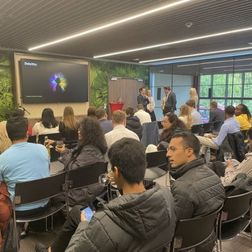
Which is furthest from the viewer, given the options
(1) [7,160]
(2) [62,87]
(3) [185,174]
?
(2) [62,87]

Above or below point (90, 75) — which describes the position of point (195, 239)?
below

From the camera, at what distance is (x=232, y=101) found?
400 inches

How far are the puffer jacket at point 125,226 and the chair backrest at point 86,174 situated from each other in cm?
134

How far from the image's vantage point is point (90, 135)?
2777 mm

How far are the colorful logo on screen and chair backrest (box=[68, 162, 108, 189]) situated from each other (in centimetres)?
704

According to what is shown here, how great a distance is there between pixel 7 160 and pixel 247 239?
2.46m

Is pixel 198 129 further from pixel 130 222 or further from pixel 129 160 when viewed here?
pixel 130 222

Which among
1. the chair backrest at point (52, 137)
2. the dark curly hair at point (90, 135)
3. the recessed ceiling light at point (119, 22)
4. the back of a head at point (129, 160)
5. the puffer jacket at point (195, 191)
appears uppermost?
the recessed ceiling light at point (119, 22)

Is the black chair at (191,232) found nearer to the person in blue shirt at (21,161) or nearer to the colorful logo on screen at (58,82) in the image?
the person in blue shirt at (21,161)

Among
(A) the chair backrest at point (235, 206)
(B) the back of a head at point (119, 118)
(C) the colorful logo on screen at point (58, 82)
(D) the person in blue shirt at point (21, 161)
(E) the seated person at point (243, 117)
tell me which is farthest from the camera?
(C) the colorful logo on screen at point (58, 82)

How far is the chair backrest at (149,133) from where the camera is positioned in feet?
19.1

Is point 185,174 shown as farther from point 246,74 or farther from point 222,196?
point 246,74

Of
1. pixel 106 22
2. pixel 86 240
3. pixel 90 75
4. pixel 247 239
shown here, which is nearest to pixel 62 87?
pixel 90 75

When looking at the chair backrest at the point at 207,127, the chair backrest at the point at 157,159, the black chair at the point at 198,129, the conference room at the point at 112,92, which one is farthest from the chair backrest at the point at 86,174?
the chair backrest at the point at 207,127
